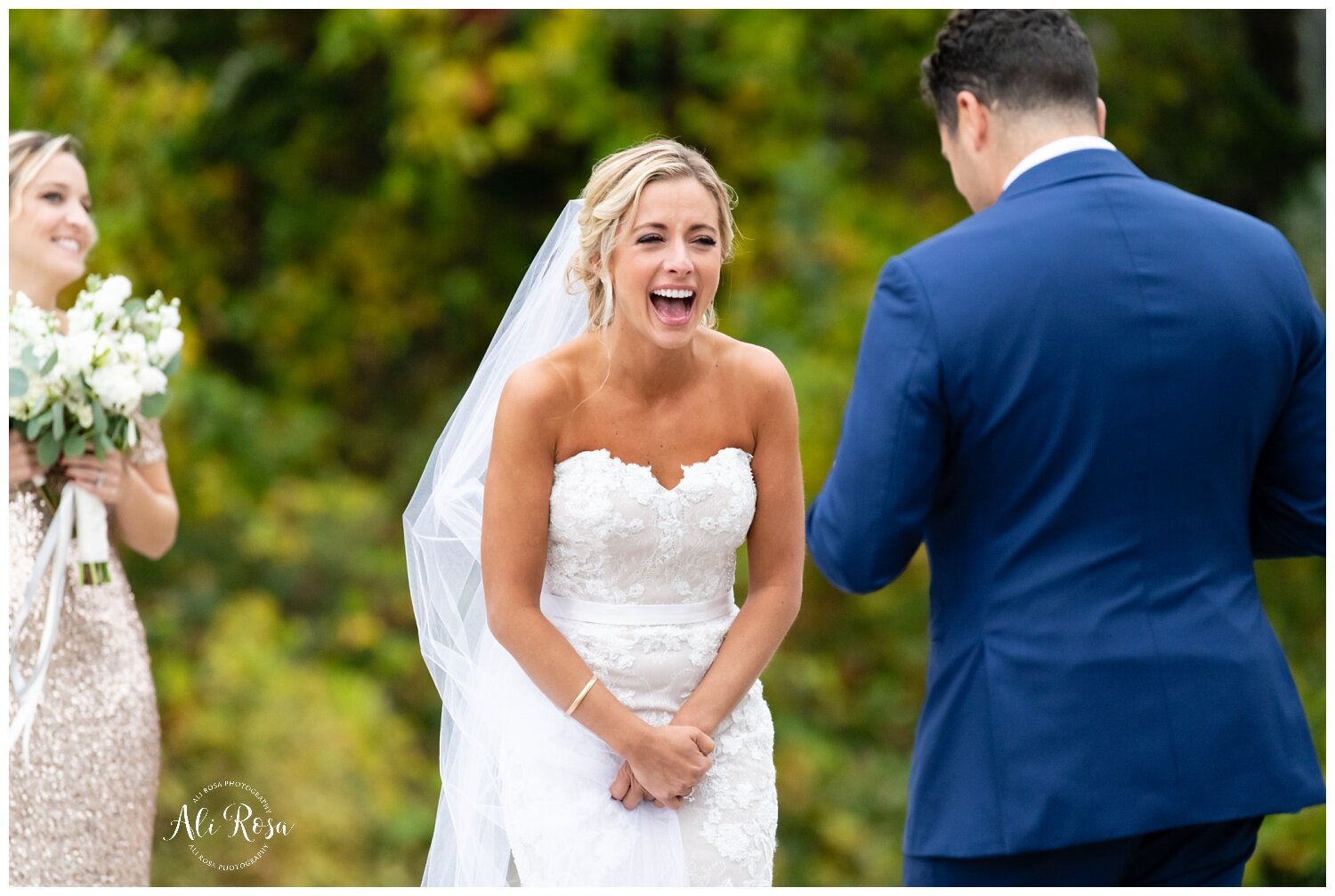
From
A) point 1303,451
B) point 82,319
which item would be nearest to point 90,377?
point 82,319

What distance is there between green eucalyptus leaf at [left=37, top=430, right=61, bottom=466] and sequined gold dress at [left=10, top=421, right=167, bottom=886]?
0.14 meters

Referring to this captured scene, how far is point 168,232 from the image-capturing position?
784cm

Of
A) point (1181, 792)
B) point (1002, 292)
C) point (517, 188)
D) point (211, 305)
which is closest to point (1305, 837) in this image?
point (1181, 792)

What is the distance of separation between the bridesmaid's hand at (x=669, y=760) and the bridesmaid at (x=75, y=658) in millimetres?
1626

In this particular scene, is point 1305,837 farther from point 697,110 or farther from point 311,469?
point 311,469

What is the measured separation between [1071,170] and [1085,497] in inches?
23.8

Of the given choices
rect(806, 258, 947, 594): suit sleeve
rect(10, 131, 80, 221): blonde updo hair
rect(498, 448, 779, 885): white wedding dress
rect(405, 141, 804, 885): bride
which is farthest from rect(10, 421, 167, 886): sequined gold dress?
rect(806, 258, 947, 594): suit sleeve

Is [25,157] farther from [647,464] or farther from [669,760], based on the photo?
[669,760]

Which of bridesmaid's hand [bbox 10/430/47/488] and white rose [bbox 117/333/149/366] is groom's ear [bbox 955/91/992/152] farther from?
bridesmaid's hand [bbox 10/430/47/488]

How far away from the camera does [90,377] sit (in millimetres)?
3496

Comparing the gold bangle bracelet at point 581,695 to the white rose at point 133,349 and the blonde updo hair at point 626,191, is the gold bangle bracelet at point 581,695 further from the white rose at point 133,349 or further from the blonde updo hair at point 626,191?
the white rose at point 133,349

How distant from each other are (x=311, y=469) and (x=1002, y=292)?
6100 millimetres

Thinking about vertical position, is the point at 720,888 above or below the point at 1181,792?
below

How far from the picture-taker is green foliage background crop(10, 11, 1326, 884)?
6984mm
